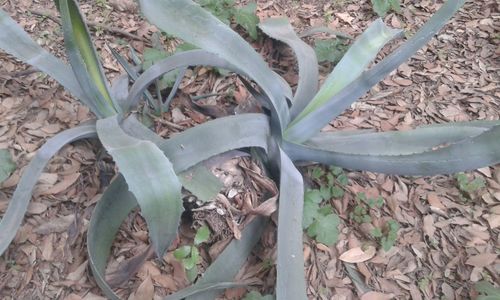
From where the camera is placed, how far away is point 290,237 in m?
1.16

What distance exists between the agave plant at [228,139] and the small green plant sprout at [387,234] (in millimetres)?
220

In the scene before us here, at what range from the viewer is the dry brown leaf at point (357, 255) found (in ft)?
4.52

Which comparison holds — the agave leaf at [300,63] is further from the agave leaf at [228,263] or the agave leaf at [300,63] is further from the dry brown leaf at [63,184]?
the dry brown leaf at [63,184]

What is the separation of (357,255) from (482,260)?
0.37 meters

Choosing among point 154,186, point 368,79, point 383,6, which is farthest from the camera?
point 383,6

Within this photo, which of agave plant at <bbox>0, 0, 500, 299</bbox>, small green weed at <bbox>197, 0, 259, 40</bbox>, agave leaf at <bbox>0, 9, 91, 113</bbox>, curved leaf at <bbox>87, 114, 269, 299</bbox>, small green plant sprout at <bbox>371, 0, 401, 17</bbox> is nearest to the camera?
agave plant at <bbox>0, 0, 500, 299</bbox>

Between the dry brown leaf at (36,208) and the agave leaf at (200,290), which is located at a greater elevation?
the agave leaf at (200,290)

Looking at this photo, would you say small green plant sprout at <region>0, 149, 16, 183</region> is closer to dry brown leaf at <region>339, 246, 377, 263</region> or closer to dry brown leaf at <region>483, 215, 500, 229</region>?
dry brown leaf at <region>339, 246, 377, 263</region>

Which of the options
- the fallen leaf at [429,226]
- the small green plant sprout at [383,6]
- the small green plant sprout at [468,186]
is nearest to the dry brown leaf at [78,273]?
the fallen leaf at [429,226]

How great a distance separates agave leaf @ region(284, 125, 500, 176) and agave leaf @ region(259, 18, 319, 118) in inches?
6.0

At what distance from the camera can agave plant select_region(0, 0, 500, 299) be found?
1.06m

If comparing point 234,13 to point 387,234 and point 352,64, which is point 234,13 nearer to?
point 352,64

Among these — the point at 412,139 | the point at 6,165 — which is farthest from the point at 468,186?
the point at 6,165

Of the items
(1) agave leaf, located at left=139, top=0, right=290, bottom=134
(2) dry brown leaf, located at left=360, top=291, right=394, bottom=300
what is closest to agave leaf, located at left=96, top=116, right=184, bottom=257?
(1) agave leaf, located at left=139, top=0, right=290, bottom=134
